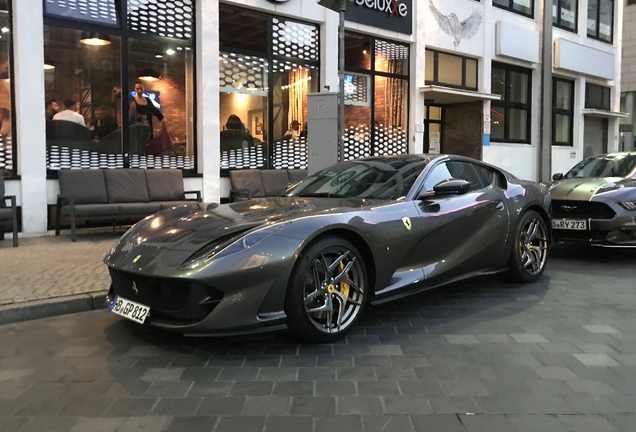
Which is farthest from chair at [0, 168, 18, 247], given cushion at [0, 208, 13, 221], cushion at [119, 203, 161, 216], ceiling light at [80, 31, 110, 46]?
ceiling light at [80, 31, 110, 46]

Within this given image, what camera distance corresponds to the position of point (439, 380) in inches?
135

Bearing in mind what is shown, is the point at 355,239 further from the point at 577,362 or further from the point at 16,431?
the point at 16,431

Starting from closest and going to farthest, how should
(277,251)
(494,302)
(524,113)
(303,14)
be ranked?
1. (277,251)
2. (494,302)
3. (303,14)
4. (524,113)

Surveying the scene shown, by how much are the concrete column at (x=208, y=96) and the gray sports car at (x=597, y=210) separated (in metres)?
6.13

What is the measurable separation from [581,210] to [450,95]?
337 inches

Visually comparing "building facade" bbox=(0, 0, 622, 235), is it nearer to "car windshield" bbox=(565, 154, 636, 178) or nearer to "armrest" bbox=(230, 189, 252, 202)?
"armrest" bbox=(230, 189, 252, 202)

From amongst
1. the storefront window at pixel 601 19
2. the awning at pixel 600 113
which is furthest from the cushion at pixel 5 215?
the storefront window at pixel 601 19

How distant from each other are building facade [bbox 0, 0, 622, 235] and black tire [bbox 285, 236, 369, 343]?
446cm

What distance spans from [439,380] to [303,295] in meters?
1.04

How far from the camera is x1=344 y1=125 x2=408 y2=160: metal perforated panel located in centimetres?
1349

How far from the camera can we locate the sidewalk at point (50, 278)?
489 cm

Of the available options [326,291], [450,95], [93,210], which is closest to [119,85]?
[93,210]

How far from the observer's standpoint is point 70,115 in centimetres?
940

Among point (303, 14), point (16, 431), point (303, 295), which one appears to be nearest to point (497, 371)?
point (303, 295)
